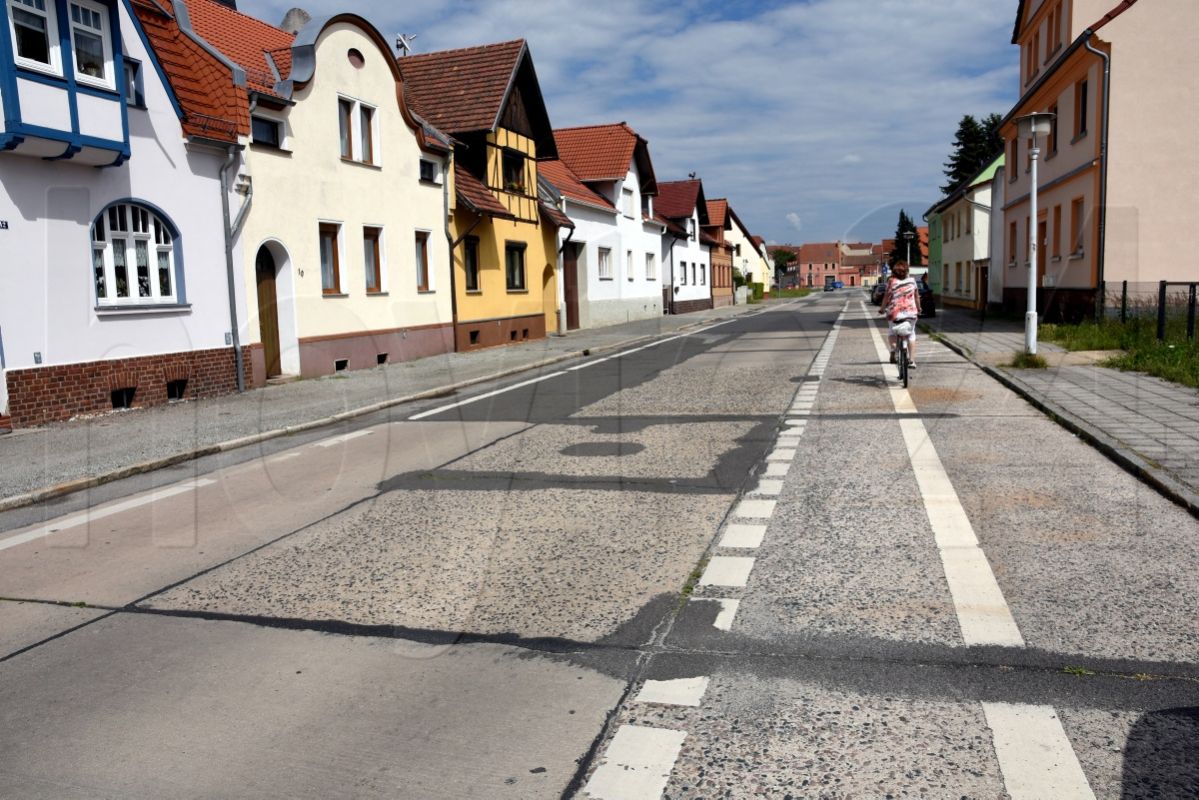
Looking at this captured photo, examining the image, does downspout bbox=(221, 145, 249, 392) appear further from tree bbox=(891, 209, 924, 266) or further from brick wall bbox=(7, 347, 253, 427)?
tree bbox=(891, 209, 924, 266)

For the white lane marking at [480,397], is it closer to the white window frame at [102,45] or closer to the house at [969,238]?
the white window frame at [102,45]

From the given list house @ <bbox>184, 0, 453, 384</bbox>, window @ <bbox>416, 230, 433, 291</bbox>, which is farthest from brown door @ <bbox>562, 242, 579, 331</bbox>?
window @ <bbox>416, 230, 433, 291</bbox>

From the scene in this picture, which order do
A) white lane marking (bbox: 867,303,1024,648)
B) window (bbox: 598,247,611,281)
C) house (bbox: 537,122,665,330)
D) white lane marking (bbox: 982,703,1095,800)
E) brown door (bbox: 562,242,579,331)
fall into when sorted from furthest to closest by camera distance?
window (bbox: 598,247,611,281)
house (bbox: 537,122,665,330)
brown door (bbox: 562,242,579,331)
white lane marking (bbox: 867,303,1024,648)
white lane marking (bbox: 982,703,1095,800)

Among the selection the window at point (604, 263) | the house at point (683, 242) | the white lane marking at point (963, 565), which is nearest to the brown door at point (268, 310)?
the white lane marking at point (963, 565)

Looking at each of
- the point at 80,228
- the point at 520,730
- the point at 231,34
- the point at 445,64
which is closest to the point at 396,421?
the point at 80,228

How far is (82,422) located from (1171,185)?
23.5m

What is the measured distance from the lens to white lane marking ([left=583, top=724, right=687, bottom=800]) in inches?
127

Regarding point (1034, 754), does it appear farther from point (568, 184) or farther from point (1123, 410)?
point (568, 184)

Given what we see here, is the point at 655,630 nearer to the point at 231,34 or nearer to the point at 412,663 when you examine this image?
the point at 412,663

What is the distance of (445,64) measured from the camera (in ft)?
93.5

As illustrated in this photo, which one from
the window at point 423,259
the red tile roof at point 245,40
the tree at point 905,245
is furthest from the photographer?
the tree at point 905,245

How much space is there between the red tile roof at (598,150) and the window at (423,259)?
19.0 metres

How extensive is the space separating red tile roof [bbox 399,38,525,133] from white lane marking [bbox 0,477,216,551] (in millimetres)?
19125

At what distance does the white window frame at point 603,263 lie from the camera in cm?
3903
